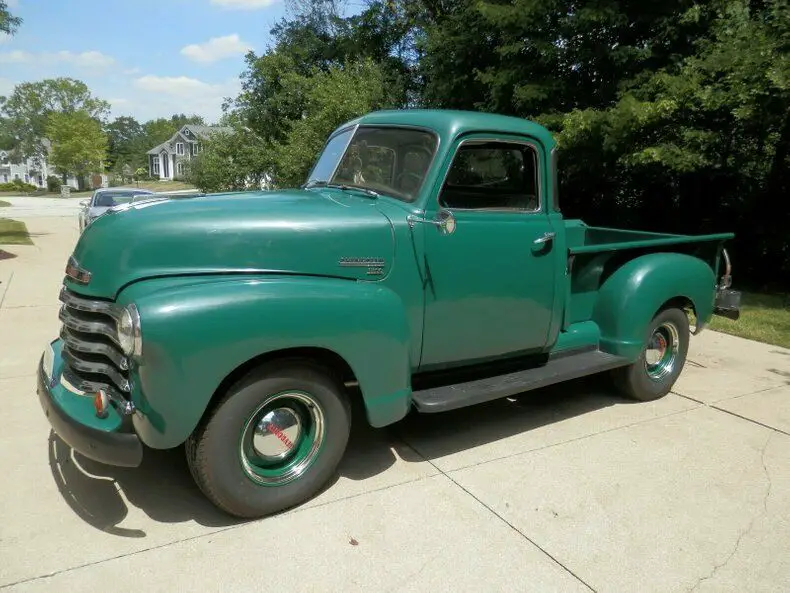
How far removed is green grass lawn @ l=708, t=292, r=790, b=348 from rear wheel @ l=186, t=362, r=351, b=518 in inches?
231

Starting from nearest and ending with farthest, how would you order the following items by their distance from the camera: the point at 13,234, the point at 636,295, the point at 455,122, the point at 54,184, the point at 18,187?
the point at 455,122 → the point at 636,295 → the point at 13,234 → the point at 54,184 → the point at 18,187

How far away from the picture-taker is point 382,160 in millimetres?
3828

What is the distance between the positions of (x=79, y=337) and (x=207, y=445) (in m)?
0.86

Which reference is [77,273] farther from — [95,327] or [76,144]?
[76,144]

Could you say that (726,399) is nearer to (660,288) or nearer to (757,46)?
(660,288)

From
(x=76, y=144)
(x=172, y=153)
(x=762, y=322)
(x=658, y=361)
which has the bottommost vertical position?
(x=762, y=322)

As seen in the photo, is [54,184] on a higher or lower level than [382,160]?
higher

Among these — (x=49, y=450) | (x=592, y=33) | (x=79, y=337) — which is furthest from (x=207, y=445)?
(x=592, y=33)

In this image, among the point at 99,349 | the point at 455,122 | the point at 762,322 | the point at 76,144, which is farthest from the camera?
the point at 76,144

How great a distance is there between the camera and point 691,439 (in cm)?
409

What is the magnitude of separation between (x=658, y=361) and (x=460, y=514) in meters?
2.64

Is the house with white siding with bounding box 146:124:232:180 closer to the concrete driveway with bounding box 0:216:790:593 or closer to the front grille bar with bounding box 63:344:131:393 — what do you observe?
the concrete driveway with bounding box 0:216:790:593

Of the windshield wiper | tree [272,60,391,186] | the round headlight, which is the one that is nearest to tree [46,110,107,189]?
tree [272,60,391,186]

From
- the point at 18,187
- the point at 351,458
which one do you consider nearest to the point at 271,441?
the point at 351,458
